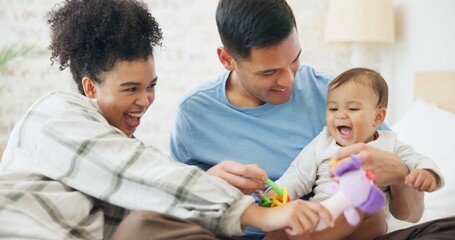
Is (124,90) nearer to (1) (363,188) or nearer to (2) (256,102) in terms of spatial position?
(2) (256,102)

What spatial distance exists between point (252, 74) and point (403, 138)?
106 centimetres

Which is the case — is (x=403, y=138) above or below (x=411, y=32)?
below

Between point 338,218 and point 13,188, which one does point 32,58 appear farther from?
point 338,218

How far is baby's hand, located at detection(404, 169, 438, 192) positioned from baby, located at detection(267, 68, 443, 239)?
16 cm

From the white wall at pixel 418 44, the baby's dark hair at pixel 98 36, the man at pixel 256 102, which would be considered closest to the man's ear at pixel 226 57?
the man at pixel 256 102

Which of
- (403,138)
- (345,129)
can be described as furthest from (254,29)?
(403,138)

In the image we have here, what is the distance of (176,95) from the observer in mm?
3541

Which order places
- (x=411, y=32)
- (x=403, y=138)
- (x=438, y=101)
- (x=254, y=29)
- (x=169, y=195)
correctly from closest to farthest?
1. (x=169, y=195)
2. (x=254, y=29)
3. (x=403, y=138)
4. (x=438, y=101)
5. (x=411, y=32)

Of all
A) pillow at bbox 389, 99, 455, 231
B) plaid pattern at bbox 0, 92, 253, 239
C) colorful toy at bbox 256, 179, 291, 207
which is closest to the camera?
plaid pattern at bbox 0, 92, 253, 239

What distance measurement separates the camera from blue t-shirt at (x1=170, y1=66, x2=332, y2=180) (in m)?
1.56

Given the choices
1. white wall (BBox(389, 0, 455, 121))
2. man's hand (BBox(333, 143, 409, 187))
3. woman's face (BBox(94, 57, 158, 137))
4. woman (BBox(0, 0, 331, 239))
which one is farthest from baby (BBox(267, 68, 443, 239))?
white wall (BBox(389, 0, 455, 121))

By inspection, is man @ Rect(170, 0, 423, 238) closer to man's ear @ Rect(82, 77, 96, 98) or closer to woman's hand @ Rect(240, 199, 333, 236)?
man's ear @ Rect(82, 77, 96, 98)

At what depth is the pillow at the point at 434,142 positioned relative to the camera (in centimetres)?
176

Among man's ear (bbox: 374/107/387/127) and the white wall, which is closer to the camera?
man's ear (bbox: 374/107/387/127)
